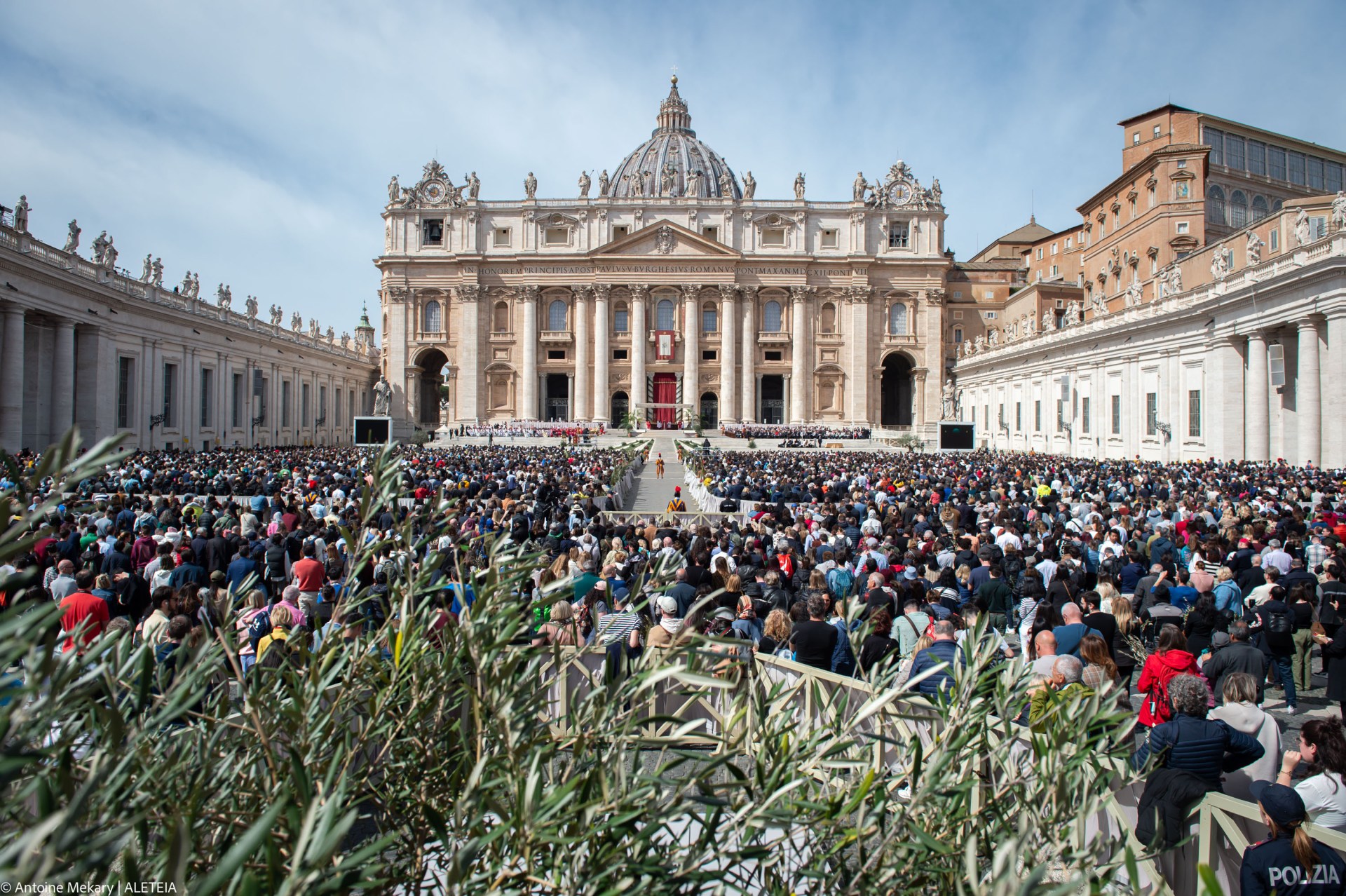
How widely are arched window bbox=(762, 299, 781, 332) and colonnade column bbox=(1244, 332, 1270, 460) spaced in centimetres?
4397

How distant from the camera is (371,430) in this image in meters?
41.3

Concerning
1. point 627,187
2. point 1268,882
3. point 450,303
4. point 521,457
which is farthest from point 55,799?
point 627,187

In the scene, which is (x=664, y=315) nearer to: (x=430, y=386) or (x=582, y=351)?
(x=582, y=351)

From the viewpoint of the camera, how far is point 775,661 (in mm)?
5973

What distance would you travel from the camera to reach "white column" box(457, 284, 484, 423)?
6756cm

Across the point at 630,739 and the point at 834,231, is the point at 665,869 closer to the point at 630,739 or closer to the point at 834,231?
the point at 630,739

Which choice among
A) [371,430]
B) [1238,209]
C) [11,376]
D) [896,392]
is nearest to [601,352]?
[896,392]

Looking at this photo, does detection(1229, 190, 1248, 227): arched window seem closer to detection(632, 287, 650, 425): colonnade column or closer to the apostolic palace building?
the apostolic palace building

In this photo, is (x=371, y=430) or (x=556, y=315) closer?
(x=371, y=430)

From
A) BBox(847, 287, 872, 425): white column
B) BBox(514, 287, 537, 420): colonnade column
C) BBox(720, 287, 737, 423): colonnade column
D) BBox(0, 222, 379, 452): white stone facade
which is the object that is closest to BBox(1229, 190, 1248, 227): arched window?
BBox(847, 287, 872, 425): white column

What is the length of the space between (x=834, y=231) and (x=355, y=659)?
71.9m

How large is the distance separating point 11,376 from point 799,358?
53.5 metres

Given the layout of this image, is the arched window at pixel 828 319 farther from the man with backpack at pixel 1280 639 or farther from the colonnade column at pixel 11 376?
the man with backpack at pixel 1280 639

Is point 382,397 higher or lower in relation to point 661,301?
lower
